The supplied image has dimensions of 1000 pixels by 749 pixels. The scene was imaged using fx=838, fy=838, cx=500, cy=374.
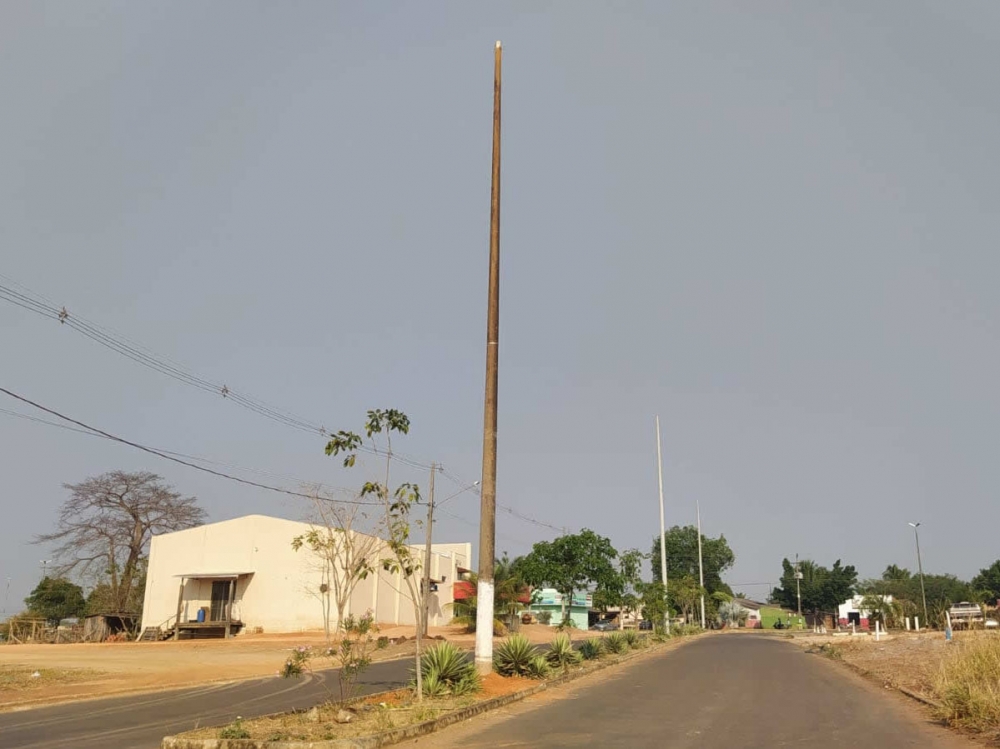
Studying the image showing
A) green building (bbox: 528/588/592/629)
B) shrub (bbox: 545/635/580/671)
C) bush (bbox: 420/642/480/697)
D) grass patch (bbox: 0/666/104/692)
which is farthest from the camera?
green building (bbox: 528/588/592/629)

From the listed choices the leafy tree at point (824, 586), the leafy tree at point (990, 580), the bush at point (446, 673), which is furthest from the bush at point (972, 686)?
the leafy tree at point (824, 586)

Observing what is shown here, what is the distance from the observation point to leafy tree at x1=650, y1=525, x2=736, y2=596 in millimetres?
118312

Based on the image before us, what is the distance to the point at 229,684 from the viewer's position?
21578 millimetres

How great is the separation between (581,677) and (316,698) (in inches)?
277

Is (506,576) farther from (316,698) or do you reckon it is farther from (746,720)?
(746,720)

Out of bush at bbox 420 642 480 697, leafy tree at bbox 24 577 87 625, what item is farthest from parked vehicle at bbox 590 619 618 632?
bush at bbox 420 642 480 697

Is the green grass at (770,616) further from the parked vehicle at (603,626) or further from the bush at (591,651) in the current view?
the bush at (591,651)

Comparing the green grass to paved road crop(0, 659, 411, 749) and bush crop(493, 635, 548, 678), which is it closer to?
paved road crop(0, 659, 411, 749)

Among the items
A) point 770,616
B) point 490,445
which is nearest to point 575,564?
point 490,445

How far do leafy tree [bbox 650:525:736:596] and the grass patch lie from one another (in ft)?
329

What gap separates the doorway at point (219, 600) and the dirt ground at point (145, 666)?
4.81 m

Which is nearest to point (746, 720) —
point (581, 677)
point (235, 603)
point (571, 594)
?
point (581, 677)

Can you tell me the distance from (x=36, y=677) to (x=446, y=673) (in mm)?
13254

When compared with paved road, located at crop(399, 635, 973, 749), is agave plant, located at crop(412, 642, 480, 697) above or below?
above
